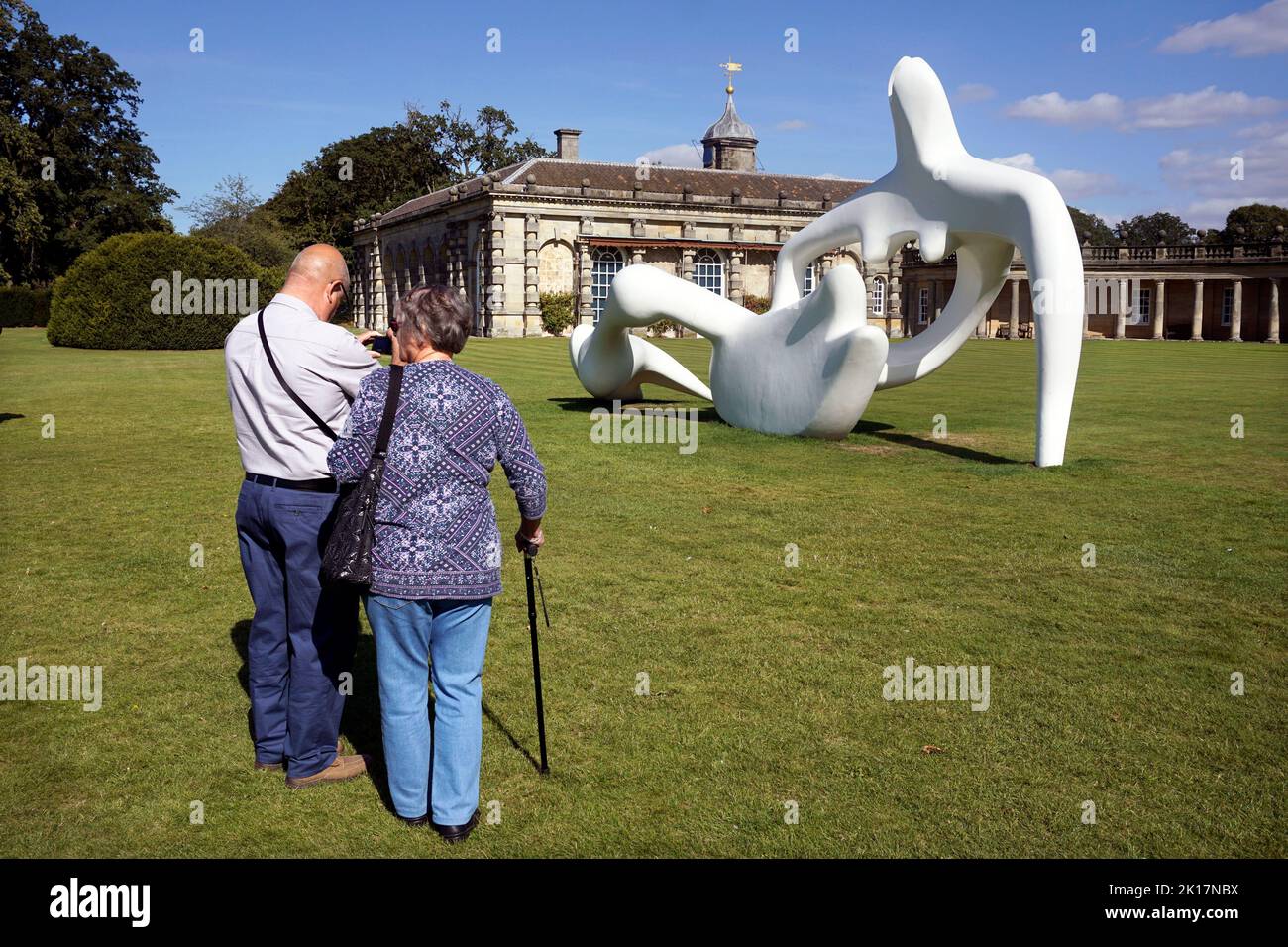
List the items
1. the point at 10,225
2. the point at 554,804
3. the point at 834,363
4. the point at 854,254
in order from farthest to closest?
the point at 854,254 < the point at 10,225 < the point at 834,363 < the point at 554,804

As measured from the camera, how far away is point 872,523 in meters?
10.1

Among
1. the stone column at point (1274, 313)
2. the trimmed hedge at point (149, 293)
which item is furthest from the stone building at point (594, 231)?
the stone column at point (1274, 313)

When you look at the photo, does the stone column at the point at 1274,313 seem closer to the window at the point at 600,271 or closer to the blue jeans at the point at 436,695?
the window at the point at 600,271

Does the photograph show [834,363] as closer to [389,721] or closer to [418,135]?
[389,721]

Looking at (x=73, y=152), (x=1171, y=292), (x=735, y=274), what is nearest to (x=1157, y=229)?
(x=1171, y=292)

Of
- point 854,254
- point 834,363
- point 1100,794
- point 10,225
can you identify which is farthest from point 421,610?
point 854,254

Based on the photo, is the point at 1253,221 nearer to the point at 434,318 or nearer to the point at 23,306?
the point at 23,306

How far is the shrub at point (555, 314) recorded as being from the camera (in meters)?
56.9

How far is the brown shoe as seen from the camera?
4.82 metres

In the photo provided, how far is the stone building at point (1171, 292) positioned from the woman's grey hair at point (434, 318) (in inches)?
2503

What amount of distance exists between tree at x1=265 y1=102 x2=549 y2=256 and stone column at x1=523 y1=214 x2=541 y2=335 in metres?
22.7

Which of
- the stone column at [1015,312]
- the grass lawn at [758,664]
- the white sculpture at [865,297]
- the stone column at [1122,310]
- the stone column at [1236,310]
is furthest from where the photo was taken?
the stone column at [1015,312]

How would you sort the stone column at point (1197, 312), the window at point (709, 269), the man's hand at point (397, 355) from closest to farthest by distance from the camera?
the man's hand at point (397, 355) → the window at point (709, 269) → the stone column at point (1197, 312)
